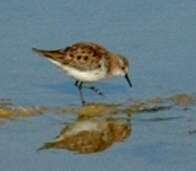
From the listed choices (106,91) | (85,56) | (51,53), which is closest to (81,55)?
(85,56)

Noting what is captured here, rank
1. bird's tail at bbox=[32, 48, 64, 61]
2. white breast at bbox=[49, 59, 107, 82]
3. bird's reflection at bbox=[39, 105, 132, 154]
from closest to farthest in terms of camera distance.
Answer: bird's reflection at bbox=[39, 105, 132, 154], bird's tail at bbox=[32, 48, 64, 61], white breast at bbox=[49, 59, 107, 82]

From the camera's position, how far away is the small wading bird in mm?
9641

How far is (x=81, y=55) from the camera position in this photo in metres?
9.75

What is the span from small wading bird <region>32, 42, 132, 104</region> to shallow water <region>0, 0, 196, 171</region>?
16 centimetres

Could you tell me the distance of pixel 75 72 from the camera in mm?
9695

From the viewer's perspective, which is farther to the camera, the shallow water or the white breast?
the white breast

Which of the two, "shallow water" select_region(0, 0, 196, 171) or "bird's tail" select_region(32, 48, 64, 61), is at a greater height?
"bird's tail" select_region(32, 48, 64, 61)

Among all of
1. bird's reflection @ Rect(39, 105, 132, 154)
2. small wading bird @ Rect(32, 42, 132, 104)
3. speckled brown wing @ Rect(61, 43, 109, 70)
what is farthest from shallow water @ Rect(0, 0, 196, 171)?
speckled brown wing @ Rect(61, 43, 109, 70)

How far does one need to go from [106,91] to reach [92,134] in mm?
1510

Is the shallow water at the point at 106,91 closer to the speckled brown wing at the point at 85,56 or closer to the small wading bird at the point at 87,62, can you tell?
the small wading bird at the point at 87,62

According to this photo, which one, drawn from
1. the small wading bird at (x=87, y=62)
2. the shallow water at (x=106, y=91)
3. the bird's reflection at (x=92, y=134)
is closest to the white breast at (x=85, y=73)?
the small wading bird at (x=87, y=62)

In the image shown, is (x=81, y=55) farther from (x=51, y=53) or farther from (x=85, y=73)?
(x=51, y=53)

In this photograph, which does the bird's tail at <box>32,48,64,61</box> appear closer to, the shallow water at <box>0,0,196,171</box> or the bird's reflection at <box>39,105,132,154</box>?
the shallow water at <box>0,0,196,171</box>

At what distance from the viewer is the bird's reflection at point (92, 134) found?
804 centimetres
